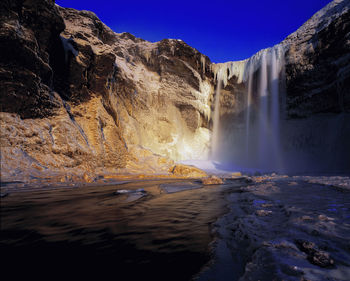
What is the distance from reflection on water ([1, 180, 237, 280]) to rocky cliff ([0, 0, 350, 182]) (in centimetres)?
227

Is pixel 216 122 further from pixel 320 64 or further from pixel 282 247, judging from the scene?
pixel 282 247

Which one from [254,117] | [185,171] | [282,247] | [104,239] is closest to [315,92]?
[254,117]

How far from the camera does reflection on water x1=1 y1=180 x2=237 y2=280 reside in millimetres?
950

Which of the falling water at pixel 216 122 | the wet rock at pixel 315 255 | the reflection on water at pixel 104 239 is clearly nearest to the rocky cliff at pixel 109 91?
the falling water at pixel 216 122

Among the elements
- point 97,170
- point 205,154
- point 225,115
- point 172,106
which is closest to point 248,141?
point 225,115

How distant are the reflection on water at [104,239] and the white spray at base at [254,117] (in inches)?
635

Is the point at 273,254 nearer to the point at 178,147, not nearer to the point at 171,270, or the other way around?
the point at 171,270

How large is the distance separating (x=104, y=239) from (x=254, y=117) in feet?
61.6

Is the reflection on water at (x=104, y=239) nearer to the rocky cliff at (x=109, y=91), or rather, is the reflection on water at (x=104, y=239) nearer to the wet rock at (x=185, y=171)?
the rocky cliff at (x=109, y=91)

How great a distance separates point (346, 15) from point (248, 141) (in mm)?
11419

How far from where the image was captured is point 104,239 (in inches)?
52.6

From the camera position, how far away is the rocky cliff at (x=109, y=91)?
14.7 ft

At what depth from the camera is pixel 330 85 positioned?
43.5 ft

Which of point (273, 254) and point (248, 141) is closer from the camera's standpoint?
point (273, 254)
